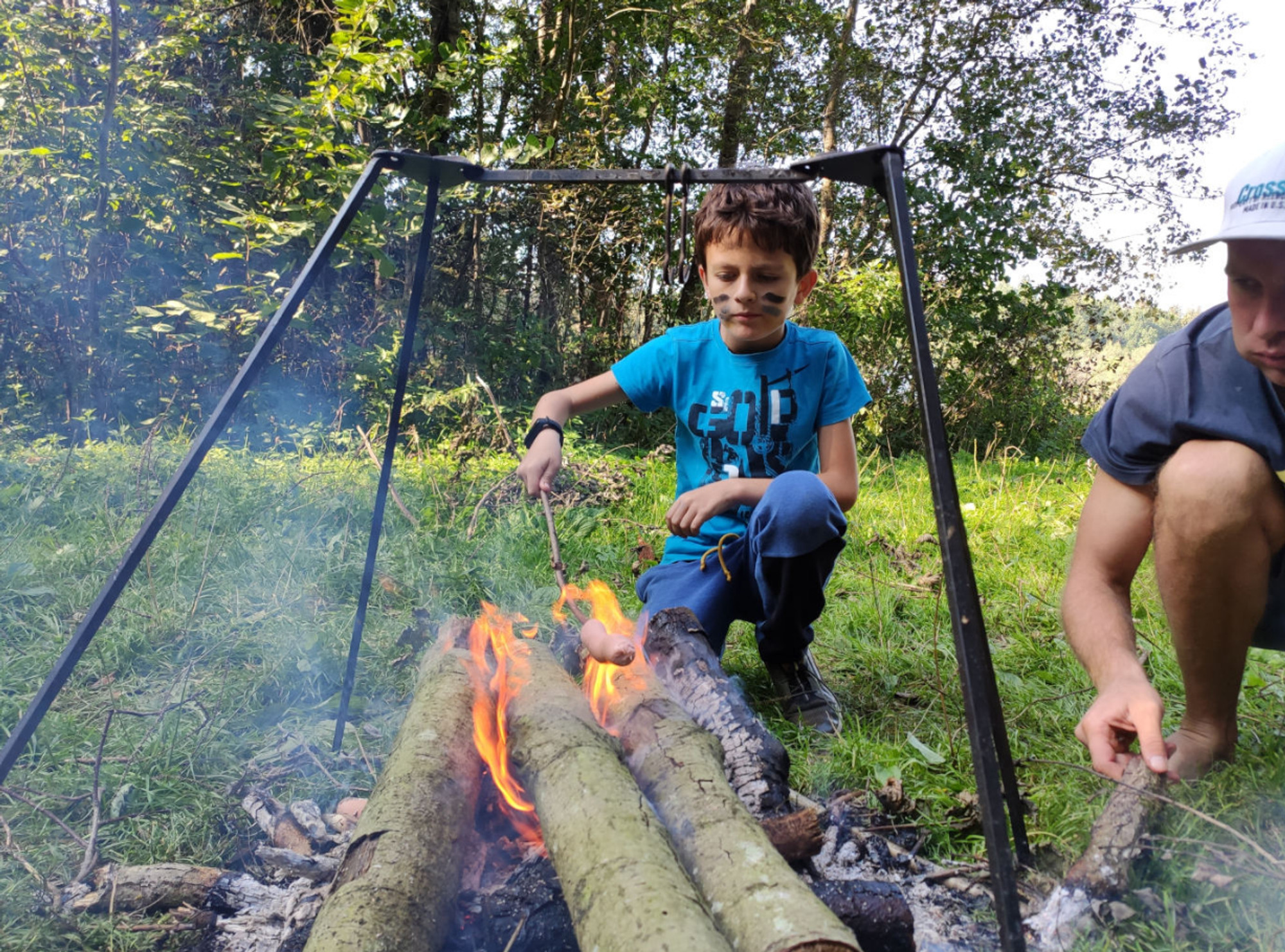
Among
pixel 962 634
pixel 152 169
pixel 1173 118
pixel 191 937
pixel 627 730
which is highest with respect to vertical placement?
pixel 1173 118

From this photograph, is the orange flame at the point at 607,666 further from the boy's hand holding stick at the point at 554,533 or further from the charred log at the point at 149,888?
the charred log at the point at 149,888

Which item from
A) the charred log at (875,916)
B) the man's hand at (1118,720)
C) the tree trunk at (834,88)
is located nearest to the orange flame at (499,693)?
the charred log at (875,916)

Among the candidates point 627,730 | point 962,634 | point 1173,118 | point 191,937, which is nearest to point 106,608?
point 191,937

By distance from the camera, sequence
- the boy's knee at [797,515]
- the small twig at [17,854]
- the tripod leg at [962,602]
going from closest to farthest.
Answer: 1. the tripod leg at [962,602]
2. the small twig at [17,854]
3. the boy's knee at [797,515]

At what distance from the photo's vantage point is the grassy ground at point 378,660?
1.66m

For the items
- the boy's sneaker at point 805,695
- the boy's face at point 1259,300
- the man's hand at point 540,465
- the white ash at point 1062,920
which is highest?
the boy's face at point 1259,300

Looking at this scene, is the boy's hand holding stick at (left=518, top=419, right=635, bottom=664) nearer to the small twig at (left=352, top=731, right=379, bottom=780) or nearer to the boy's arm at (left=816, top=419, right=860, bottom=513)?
the small twig at (left=352, top=731, right=379, bottom=780)

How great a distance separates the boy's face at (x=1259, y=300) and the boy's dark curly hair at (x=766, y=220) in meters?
1.02

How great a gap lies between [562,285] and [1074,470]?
184 inches

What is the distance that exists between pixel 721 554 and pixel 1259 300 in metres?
1.43

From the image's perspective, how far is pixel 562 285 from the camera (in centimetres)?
710

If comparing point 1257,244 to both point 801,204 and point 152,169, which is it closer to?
point 801,204

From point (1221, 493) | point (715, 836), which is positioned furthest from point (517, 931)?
point (1221, 493)

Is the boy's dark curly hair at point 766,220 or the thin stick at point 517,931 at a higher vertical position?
the boy's dark curly hair at point 766,220
